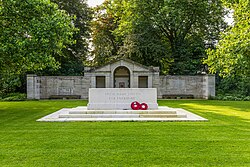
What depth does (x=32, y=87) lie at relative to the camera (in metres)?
25.1

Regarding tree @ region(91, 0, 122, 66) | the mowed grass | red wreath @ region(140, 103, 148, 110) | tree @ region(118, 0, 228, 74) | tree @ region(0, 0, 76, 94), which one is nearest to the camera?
the mowed grass

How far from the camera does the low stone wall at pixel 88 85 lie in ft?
85.5

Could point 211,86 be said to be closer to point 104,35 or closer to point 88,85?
point 88,85

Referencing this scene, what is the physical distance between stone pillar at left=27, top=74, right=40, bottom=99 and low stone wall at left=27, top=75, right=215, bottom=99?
14 cm

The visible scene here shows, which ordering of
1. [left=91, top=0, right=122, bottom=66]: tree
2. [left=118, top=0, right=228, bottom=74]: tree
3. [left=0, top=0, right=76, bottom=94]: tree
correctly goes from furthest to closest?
[left=91, top=0, right=122, bottom=66]: tree, [left=118, top=0, right=228, bottom=74]: tree, [left=0, top=0, right=76, bottom=94]: tree

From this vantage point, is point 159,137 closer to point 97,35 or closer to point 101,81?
point 101,81

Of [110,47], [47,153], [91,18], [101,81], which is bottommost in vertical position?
[47,153]

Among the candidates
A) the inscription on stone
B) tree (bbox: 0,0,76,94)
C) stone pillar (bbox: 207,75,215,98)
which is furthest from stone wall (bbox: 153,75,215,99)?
tree (bbox: 0,0,76,94)

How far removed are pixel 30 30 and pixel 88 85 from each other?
47.1 ft

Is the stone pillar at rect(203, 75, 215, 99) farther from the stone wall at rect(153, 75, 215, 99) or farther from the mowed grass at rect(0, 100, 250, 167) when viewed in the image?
the mowed grass at rect(0, 100, 250, 167)

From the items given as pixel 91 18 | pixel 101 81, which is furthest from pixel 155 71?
pixel 91 18

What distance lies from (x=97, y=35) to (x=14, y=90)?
12.2m

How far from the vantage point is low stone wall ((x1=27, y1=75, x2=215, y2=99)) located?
26.1 m

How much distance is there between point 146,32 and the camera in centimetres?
2844
